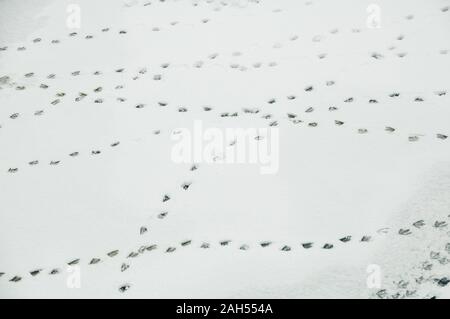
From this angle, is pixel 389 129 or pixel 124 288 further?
pixel 389 129

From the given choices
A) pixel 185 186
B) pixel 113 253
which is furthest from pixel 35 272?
pixel 185 186

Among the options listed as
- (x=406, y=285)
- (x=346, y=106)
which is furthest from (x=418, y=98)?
(x=406, y=285)

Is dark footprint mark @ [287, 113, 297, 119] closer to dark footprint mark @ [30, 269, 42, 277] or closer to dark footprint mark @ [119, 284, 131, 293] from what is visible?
dark footprint mark @ [119, 284, 131, 293]

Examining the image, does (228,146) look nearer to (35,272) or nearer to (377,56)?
(35,272)

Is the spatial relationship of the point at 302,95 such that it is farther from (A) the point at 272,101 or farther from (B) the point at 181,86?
(B) the point at 181,86

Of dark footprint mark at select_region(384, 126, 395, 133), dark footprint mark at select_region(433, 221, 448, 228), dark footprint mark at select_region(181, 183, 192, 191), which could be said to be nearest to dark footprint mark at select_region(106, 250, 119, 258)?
dark footprint mark at select_region(181, 183, 192, 191)

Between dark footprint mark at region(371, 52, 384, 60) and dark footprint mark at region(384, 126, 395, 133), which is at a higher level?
dark footprint mark at region(371, 52, 384, 60)

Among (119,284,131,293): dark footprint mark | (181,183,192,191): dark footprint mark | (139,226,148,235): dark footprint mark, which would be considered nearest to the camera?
(119,284,131,293): dark footprint mark

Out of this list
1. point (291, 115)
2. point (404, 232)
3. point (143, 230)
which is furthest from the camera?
point (291, 115)

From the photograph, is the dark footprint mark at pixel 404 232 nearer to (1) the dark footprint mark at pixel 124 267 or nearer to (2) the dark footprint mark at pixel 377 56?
(1) the dark footprint mark at pixel 124 267
